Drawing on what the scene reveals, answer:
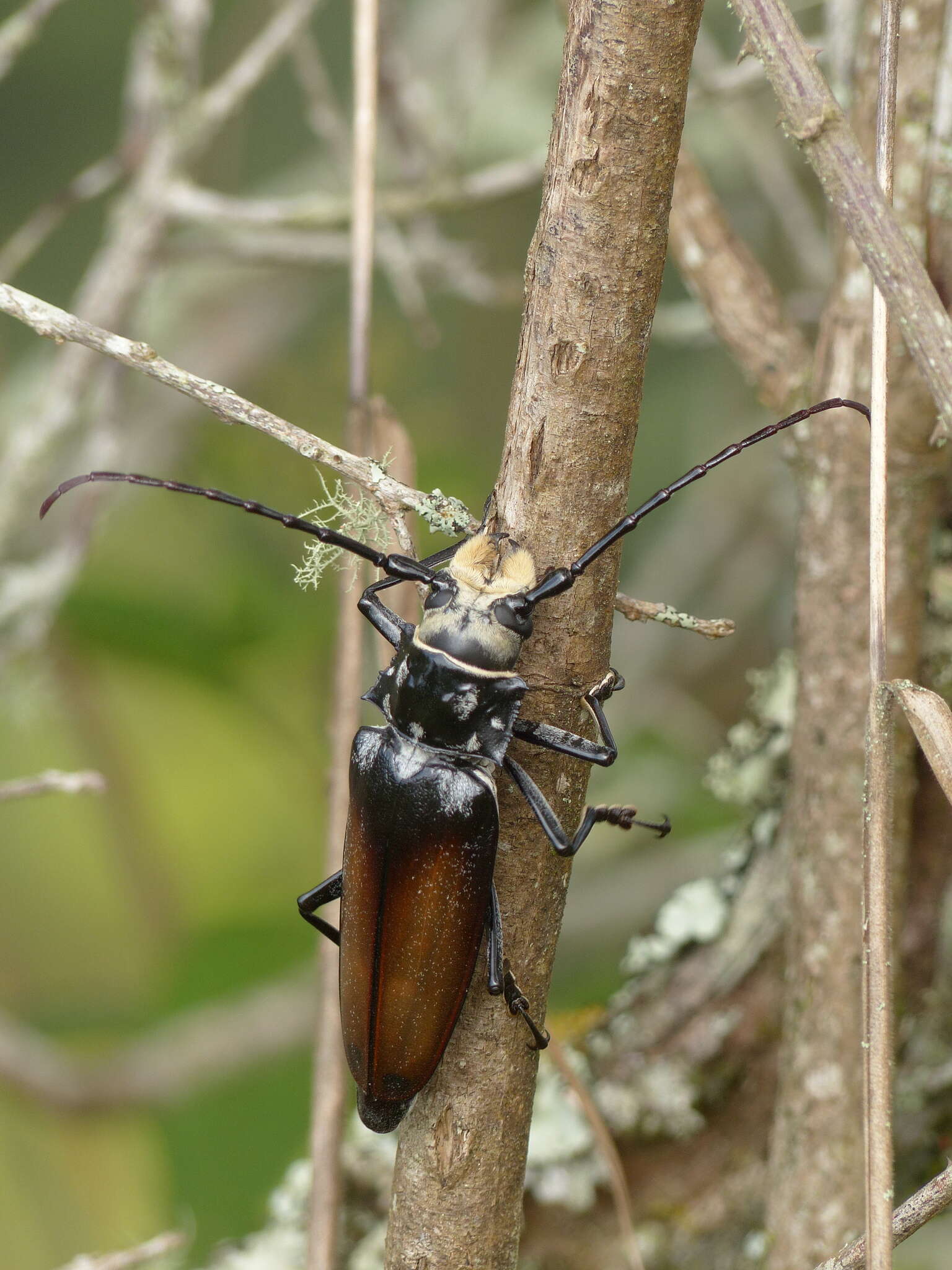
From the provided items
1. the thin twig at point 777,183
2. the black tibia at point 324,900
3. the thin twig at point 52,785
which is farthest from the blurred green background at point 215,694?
the thin twig at point 52,785

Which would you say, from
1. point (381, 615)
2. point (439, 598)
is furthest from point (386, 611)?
point (439, 598)

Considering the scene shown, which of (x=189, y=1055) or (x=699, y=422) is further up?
(x=699, y=422)

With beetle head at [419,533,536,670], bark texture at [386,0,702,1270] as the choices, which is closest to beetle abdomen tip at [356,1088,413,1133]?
bark texture at [386,0,702,1270]

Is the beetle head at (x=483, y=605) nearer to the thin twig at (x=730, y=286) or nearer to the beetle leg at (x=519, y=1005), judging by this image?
the beetle leg at (x=519, y=1005)

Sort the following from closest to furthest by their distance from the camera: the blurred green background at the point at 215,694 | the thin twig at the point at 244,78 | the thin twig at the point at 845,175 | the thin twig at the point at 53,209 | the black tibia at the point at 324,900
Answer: the thin twig at the point at 845,175, the black tibia at the point at 324,900, the thin twig at the point at 244,78, the thin twig at the point at 53,209, the blurred green background at the point at 215,694

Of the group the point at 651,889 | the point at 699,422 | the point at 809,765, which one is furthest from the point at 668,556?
the point at 809,765

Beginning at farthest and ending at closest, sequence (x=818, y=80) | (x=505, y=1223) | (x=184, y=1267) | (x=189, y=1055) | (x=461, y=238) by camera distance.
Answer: (x=461, y=238), (x=189, y=1055), (x=184, y=1267), (x=505, y=1223), (x=818, y=80)

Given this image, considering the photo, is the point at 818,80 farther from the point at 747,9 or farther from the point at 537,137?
the point at 537,137
